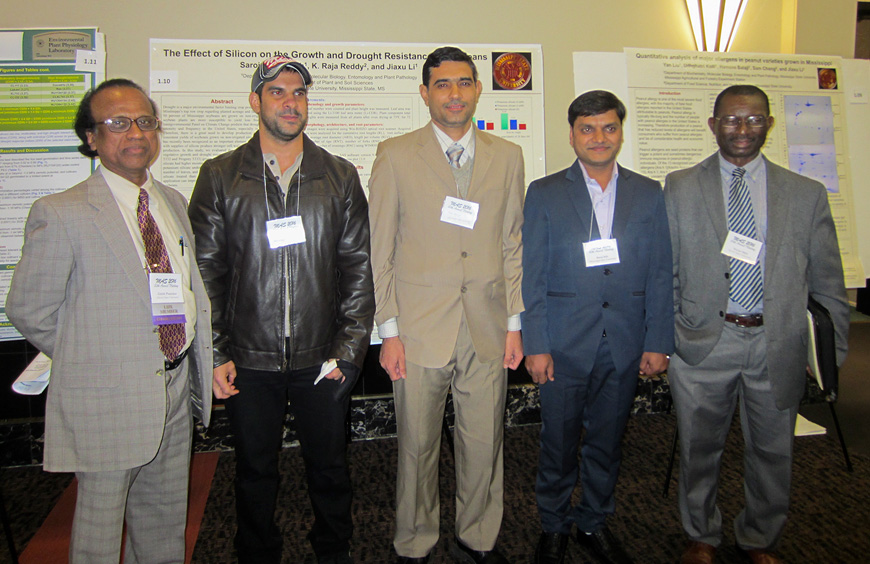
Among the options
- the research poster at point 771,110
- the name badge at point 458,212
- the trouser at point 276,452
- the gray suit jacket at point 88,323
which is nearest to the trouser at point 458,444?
the trouser at point 276,452

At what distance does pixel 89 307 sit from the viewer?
153 cm

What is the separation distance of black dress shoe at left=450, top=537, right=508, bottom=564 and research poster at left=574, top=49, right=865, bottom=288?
2.31 metres

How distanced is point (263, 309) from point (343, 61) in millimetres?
1718

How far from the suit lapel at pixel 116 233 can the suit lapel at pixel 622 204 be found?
1676 mm

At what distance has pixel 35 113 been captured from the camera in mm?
2686

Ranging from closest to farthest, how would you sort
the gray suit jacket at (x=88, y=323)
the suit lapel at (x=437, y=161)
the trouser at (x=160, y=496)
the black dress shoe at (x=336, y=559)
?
1. the gray suit jacket at (x=88, y=323)
2. the trouser at (x=160, y=496)
3. the suit lapel at (x=437, y=161)
4. the black dress shoe at (x=336, y=559)

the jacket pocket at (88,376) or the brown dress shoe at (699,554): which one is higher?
the jacket pocket at (88,376)

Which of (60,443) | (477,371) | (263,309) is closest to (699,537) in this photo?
(477,371)

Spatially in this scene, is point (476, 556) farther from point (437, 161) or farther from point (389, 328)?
point (437, 161)

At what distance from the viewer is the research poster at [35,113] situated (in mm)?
2668

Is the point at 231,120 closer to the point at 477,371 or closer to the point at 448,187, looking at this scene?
the point at 448,187

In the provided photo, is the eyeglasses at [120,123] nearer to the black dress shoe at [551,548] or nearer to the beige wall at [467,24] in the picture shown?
the beige wall at [467,24]

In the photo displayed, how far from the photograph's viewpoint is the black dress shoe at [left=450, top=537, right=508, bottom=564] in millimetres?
2021

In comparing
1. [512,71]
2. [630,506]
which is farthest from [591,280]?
[512,71]
